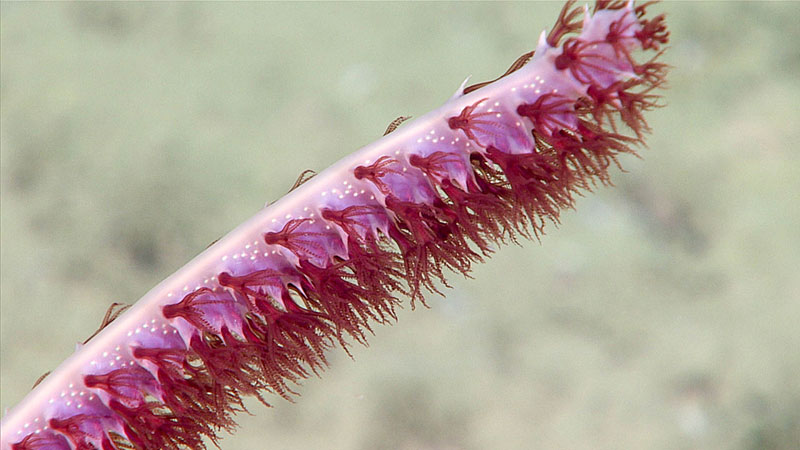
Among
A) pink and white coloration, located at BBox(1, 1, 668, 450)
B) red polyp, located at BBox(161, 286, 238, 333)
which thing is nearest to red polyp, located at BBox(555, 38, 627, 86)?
pink and white coloration, located at BBox(1, 1, 668, 450)

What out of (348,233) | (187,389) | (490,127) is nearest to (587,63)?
(490,127)

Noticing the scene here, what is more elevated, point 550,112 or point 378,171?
point 378,171

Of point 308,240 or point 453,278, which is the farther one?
point 453,278

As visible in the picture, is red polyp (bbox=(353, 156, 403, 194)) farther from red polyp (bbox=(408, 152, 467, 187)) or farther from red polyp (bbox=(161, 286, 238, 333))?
red polyp (bbox=(161, 286, 238, 333))

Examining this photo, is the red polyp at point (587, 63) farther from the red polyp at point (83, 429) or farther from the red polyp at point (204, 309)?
the red polyp at point (83, 429)

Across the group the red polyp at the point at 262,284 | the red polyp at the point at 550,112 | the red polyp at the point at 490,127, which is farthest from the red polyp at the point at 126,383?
the red polyp at the point at 550,112

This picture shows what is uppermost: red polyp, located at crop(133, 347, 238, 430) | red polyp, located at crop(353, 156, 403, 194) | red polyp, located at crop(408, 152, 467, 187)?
red polyp, located at crop(353, 156, 403, 194)

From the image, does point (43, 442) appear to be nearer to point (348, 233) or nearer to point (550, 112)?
point (348, 233)
